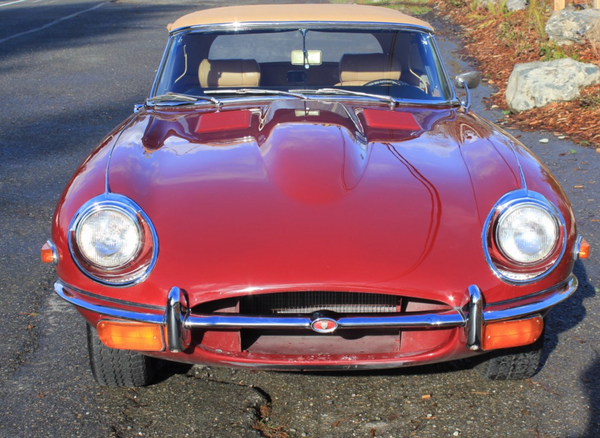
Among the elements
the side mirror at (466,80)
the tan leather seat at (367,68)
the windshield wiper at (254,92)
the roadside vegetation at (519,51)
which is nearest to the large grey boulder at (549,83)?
the roadside vegetation at (519,51)

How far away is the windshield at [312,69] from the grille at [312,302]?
1.52 meters

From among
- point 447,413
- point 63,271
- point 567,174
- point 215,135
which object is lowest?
point 567,174

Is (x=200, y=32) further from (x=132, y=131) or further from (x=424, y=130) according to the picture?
(x=424, y=130)

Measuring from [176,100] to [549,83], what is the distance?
5278mm

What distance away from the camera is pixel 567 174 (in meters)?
5.97

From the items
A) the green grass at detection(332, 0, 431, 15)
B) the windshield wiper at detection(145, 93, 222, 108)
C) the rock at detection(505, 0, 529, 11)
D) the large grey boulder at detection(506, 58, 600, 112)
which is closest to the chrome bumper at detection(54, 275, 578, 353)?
the windshield wiper at detection(145, 93, 222, 108)

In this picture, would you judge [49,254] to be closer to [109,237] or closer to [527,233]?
[109,237]

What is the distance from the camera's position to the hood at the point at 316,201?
2.54 meters

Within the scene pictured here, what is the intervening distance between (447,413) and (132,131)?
1.82m

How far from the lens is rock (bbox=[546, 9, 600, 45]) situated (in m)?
9.74

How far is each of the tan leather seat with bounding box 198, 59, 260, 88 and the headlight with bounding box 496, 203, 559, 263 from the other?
5.83ft

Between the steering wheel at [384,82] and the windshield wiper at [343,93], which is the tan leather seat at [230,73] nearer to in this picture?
the windshield wiper at [343,93]

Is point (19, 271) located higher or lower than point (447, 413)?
lower

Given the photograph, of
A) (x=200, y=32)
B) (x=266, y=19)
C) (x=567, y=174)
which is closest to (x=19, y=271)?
(x=200, y=32)
